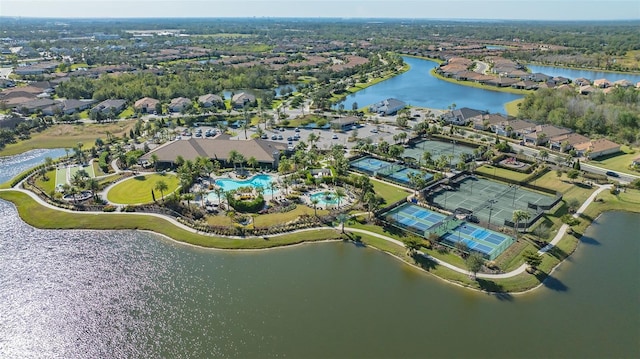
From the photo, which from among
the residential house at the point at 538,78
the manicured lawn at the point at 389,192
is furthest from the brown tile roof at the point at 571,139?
the residential house at the point at 538,78

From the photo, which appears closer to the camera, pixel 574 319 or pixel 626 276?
pixel 574 319

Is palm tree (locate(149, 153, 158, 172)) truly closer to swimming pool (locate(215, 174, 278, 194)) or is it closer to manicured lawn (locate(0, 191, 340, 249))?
swimming pool (locate(215, 174, 278, 194))

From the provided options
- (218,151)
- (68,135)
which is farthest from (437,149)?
(68,135)

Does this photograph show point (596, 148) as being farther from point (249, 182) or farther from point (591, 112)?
point (249, 182)

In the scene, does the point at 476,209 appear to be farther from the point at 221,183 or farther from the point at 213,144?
the point at 213,144

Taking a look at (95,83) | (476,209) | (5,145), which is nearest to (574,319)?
(476,209)
